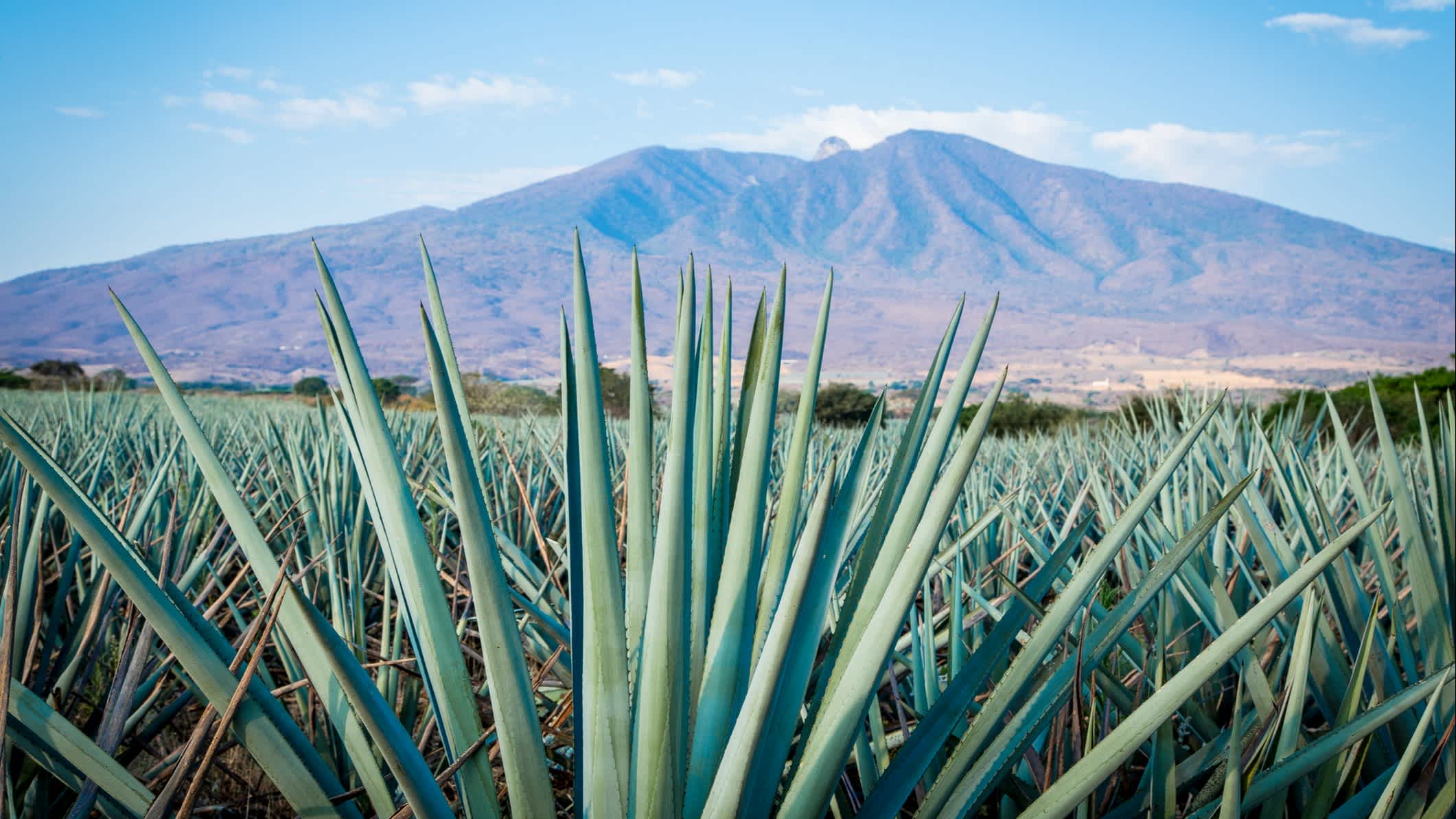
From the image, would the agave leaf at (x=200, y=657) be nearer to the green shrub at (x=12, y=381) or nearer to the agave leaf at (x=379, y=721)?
the agave leaf at (x=379, y=721)

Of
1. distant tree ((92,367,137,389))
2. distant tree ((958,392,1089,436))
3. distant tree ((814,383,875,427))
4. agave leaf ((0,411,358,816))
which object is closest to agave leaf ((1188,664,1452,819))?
agave leaf ((0,411,358,816))

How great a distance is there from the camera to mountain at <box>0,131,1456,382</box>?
105m

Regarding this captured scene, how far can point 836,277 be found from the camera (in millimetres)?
83312

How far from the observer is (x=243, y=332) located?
11469cm

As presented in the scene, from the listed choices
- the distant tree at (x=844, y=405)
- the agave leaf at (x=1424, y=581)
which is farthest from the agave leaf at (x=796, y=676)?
the distant tree at (x=844, y=405)

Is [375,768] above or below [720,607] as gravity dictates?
below

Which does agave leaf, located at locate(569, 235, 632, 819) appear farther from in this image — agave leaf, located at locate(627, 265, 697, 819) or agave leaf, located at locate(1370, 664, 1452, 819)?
agave leaf, located at locate(1370, 664, 1452, 819)

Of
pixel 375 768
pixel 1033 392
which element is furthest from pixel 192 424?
pixel 1033 392

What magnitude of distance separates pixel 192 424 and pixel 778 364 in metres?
0.53

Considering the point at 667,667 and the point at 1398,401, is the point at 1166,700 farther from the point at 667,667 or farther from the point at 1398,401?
the point at 1398,401

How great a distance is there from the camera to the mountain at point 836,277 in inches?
4117

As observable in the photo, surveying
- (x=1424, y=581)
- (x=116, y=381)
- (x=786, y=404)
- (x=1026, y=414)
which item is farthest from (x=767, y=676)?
(x=1026, y=414)

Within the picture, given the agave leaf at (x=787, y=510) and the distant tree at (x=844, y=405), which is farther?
the distant tree at (x=844, y=405)

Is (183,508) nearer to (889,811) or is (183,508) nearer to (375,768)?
(375,768)
